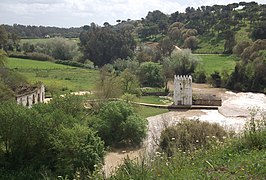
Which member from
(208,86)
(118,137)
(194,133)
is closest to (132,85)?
(208,86)

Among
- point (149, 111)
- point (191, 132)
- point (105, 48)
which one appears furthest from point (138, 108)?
point (105, 48)

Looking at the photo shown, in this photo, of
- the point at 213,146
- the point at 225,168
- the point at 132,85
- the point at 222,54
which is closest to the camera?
the point at 225,168

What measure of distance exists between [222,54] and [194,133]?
53.3m

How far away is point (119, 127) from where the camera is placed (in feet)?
86.6

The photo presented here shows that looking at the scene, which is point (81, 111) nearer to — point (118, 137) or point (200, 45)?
Result: point (118, 137)

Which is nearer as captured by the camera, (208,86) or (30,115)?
(30,115)

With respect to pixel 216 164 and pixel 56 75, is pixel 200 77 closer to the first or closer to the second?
pixel 56 75

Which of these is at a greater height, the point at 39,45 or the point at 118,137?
the point at 39,45

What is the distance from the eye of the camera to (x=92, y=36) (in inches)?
3159

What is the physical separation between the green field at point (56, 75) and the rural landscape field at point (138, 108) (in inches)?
6.8

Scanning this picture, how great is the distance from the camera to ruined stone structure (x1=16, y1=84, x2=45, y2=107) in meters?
35.0

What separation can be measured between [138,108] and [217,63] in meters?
31.7

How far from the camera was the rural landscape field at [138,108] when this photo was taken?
9.95m

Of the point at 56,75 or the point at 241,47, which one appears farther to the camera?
the point at 241,47
